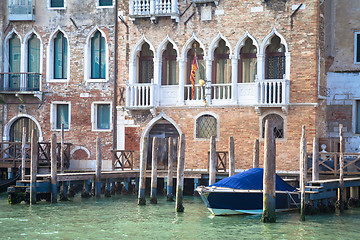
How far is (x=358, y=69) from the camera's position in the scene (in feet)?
67.0

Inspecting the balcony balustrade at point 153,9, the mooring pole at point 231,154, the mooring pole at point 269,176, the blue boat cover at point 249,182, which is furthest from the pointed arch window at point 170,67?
the mooring pole at point 269,176

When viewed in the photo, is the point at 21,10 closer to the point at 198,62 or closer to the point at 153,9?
the point at 153,9

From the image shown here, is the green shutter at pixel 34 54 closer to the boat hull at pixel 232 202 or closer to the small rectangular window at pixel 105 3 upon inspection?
the small rectangular window at pixel 105 3

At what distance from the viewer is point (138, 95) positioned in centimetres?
2092

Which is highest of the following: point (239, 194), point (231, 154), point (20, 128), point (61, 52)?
point (61, 52)

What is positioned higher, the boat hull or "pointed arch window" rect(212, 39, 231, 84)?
"pointed arch window" rect(212, 39, 231, 84)

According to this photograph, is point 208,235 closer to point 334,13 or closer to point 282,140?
point 282,140

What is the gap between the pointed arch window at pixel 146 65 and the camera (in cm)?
2136

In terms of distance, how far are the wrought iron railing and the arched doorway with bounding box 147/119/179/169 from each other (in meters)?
3.66

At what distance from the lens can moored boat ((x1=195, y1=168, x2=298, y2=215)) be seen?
1585 centimetres

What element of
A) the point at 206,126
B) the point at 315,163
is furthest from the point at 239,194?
the point at 206,126

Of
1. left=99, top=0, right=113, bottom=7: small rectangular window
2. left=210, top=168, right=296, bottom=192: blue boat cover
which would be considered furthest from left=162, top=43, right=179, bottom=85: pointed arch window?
left=210, top=168, right=296, bottom=192: blue boat cover

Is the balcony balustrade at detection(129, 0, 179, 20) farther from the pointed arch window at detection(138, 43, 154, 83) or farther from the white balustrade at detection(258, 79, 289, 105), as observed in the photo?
the white balustrade at detection(258, 79, 289, 105)

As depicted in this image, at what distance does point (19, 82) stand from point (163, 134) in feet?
14.9
